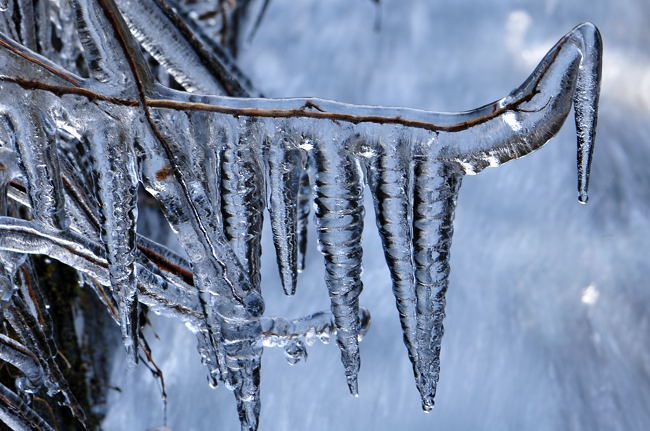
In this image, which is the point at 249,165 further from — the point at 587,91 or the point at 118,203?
the point at 587,91

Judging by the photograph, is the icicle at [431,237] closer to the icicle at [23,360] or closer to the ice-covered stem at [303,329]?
the ice-covered stem at [303,329]

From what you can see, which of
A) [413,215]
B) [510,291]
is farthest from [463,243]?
[413,215]

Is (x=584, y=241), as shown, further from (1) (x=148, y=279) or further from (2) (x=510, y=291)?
(1) (x=148, y=279)

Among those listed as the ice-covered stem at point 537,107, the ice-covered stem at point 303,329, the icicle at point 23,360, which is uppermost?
the ice-covered stem at point 537,107

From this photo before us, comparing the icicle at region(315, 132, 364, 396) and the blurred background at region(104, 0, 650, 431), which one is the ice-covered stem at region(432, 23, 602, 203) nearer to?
the icicle at region(315, 132, 364, 396)

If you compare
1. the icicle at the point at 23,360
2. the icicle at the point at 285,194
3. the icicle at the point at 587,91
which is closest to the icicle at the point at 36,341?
the icicle at the point at 23,360

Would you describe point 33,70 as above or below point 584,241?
below
